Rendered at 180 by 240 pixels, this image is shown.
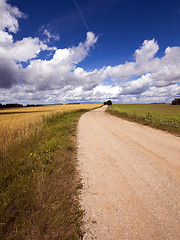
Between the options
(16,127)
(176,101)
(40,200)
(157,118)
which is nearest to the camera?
(40,200)

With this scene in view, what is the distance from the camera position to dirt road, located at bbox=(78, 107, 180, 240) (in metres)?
2.20

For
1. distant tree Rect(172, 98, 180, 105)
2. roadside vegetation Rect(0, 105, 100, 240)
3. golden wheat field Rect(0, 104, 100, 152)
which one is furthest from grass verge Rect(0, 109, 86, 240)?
distant tree Rect(172, 98, 180, 105)

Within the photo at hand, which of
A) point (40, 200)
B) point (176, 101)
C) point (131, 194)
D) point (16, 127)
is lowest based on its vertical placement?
point (131, 194)

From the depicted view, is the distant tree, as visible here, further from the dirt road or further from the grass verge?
the grass verge

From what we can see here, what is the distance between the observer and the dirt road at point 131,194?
2203 mm

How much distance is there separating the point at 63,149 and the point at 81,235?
4.15 meters

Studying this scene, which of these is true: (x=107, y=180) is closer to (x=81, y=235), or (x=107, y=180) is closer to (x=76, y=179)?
(x=76, y=179)

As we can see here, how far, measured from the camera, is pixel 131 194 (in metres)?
3.09

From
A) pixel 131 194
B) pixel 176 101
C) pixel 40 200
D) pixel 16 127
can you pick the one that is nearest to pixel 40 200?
pixel 40 200

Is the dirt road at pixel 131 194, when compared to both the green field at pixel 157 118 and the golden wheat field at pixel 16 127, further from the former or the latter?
the green field at pixel 157 118

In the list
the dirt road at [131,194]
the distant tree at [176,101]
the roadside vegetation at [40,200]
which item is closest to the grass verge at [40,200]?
the roadside vegetation at [40,200]

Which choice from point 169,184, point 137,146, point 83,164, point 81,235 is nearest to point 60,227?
point 81,235

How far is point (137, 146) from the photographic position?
6.46m

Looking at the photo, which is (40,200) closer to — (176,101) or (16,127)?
(16,127)
